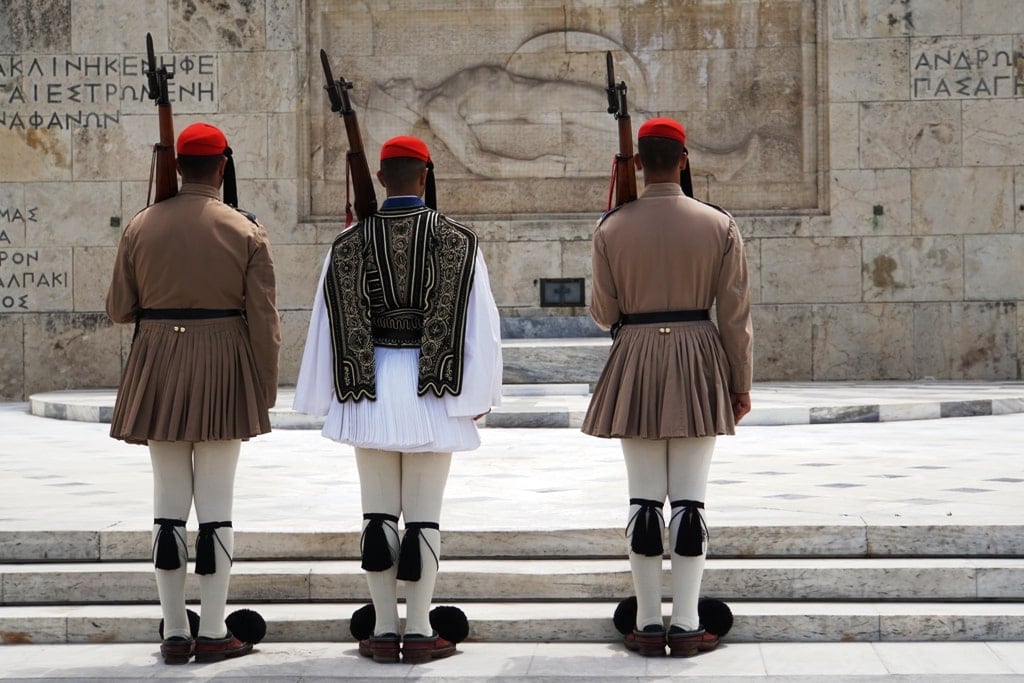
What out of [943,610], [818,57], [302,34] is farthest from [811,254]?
[943,610]

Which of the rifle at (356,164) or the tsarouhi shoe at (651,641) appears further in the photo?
the rifle at (356,164)

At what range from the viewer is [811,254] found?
14320 millimetres

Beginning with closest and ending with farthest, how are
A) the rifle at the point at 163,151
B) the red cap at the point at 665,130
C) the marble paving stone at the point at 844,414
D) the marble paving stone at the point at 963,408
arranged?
the red cap at the point at 665,130 → the rifle at the point at 163,151 → the marble paving stone at the point at 844,414 → the marble paving stone at the point at 963,408

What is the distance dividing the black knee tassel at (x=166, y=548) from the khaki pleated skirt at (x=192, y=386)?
12.1 inches

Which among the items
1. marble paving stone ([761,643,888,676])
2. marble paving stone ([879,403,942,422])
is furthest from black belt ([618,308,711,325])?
marble paving stone ([879,403,942,422])

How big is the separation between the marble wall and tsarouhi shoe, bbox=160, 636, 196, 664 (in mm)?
9714

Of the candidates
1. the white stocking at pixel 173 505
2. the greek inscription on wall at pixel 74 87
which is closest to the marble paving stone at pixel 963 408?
the white stocking at pixel 173 505

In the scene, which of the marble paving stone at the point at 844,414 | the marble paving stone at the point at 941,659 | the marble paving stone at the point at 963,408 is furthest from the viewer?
the marble paving stone at the point at 963,408

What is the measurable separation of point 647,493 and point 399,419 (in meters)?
0.87

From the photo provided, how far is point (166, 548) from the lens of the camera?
15.6 ft

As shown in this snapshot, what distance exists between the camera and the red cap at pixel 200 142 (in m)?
4.86

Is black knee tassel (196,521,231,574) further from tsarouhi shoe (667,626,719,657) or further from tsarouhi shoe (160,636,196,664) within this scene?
tsarouhi shoe (667,626,719,657)

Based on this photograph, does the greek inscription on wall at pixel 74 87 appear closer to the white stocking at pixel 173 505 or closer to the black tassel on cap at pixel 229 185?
the black tassel on cap at pixel 229 185

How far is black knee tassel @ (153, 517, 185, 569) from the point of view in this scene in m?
4.76
